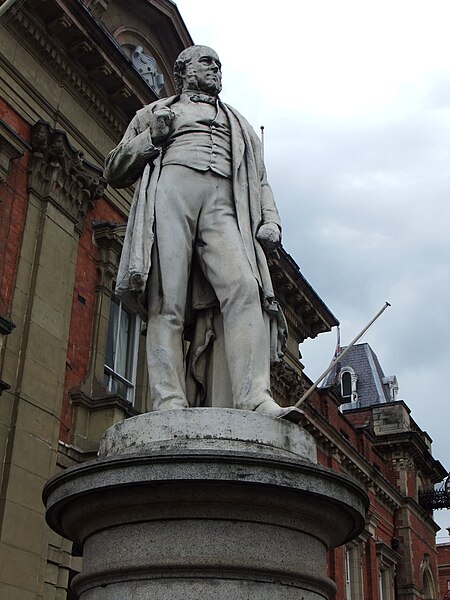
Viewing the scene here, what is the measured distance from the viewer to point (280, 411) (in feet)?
16.2

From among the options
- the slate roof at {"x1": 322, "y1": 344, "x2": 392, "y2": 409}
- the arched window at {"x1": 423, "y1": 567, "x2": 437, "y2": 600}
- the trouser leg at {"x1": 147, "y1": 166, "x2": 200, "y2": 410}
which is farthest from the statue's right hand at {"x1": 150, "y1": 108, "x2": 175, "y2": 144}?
the slate roof at {"x1": 322, "y1": 344, "x2": 392, "y2": 409}

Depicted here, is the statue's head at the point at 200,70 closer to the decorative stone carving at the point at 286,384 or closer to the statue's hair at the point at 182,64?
the statue's hair at the point at 182,64

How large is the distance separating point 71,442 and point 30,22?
7234mm

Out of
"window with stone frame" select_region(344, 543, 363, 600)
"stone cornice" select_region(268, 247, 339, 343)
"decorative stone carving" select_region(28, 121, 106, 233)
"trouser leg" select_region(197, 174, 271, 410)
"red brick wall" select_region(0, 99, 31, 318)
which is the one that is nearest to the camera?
"trouser leg" select_region(197, 174, 271, 410)

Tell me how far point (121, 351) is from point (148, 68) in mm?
6758

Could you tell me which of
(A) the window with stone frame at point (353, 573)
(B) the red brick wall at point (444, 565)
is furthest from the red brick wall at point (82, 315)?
(B) the red brick wall at point (444, 565)

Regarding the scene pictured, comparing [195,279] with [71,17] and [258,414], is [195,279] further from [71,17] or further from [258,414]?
[71,17]

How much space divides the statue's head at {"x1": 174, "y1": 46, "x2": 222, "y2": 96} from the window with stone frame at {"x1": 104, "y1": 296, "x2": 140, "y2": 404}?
9146mm

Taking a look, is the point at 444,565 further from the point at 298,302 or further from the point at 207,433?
the point at 207,433

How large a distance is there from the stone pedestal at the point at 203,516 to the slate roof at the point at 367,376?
134 feet

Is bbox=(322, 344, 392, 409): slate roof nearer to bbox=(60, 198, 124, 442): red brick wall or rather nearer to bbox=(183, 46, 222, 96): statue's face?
bbox=(60, 198, 124, 442): red brick wall

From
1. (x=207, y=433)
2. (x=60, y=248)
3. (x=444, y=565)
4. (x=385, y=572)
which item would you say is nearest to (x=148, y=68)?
(x=60, y=248)

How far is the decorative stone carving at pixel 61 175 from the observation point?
45.5ft

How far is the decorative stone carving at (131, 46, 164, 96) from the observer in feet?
59.8
